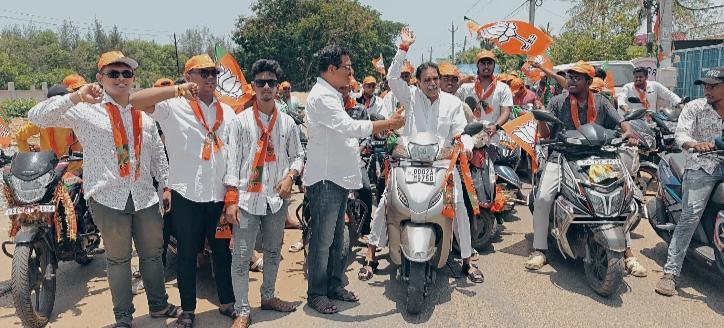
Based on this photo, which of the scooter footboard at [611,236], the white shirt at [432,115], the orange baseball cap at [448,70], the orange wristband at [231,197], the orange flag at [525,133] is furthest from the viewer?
the orange baseball cap at [448,70]

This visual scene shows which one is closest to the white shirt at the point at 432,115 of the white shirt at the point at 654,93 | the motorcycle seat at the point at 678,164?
the motorcycle seat at the point at 678,164

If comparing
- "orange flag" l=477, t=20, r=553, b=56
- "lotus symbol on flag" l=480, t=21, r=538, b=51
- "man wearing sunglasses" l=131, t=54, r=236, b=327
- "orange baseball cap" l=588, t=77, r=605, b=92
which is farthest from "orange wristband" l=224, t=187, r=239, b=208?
"orange baseball cap" l=588, t=77, r=605, b=92

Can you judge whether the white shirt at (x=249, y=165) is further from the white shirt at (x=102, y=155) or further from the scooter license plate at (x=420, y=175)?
the scooter license plate at (x=420, y=175)

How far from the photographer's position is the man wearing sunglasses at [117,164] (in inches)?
131

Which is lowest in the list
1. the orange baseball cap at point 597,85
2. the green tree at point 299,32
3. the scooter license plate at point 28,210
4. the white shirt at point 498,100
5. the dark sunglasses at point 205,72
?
the scooter license plate at point 28,210

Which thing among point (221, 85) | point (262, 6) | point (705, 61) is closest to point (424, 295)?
point (221, 85)

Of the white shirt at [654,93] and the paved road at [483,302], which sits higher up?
the white shirt at [654,93]

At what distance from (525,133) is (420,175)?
1.93 m

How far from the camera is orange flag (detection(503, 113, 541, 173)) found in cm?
512

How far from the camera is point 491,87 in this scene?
6191 mm

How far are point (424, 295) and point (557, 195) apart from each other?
1.54 metres

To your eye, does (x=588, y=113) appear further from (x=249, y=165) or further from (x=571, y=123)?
(x=249, y=165)

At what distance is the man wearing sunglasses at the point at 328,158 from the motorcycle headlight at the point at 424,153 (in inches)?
11.5

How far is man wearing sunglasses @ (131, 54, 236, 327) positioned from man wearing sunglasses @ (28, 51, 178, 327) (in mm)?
175
